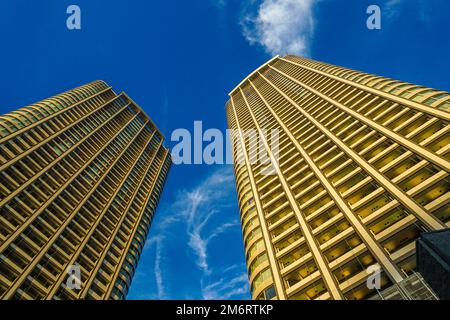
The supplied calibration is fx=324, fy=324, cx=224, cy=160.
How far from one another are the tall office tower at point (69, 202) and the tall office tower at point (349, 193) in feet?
85.5

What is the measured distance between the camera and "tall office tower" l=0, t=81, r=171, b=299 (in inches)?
1667

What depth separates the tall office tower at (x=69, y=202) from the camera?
4234cm

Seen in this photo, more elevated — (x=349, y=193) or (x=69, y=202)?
(x=69, y=202)

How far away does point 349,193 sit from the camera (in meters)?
31.4

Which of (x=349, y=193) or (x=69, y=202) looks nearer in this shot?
(x=349, y=193)

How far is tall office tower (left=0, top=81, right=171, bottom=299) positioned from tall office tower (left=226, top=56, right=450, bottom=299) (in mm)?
26070

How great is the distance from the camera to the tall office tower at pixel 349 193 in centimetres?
2428

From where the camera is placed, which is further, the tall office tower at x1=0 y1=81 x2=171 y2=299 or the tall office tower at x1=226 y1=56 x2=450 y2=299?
the tall office tower at x1=0 y1=81 x2=171 y2=299

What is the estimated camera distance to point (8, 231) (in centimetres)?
4172

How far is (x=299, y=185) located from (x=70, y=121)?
59345 millimetres

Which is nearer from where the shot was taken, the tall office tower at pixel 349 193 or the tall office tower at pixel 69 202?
the tall office tower at pixel 349 193

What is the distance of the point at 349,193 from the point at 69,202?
46291 millimetres
